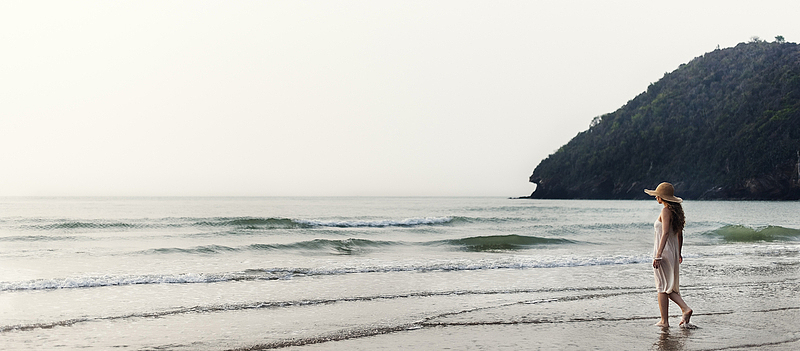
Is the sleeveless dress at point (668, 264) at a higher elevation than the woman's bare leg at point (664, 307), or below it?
higher

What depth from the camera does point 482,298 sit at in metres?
8.54

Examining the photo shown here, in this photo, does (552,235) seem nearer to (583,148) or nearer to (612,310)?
A: (612,310)

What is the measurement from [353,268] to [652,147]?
98605mm

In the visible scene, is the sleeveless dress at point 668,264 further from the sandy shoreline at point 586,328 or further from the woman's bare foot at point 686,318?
the sandy shoreline at point 586,328

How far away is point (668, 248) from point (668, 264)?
7.0 inches

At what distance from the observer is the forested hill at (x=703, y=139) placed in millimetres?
80875

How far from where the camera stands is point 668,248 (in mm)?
6273

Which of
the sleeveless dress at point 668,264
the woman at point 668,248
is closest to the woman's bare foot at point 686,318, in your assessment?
the woman at point 668,248

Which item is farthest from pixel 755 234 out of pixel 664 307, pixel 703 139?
pixel 703 139

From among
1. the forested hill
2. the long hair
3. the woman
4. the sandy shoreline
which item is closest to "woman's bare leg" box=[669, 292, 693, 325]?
the woman

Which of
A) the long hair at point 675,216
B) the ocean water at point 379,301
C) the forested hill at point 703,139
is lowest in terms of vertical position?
the ocean water at point 379,301

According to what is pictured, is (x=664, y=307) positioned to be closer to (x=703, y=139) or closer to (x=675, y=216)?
(x=675, y=216)

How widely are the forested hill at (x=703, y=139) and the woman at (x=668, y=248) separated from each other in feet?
282

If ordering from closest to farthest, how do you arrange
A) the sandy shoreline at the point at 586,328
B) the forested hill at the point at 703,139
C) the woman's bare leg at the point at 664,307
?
the sandy shoreline at the point at 586,328 < the woman's bare leg at the point at 664,307 < the forested hill at the point at 703,139
